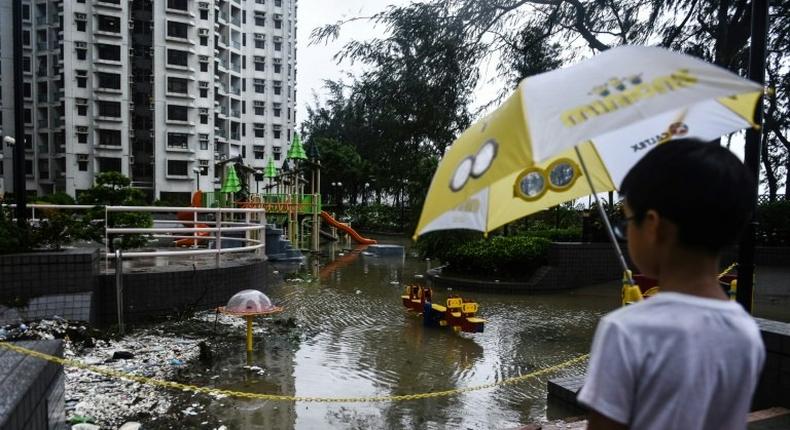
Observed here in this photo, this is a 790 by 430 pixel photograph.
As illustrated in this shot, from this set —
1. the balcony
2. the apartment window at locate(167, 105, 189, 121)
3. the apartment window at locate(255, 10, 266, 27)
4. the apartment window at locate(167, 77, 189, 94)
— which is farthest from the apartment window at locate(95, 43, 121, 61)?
the apartment window at locate(255, 10, 266, 27)

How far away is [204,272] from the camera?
8.09 metres

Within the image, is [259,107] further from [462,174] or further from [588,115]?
[588,115]

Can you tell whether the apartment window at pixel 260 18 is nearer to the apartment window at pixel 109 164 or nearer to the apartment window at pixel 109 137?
the apartment window at pixel 109 137

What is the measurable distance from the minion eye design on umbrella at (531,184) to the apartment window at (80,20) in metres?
48.1

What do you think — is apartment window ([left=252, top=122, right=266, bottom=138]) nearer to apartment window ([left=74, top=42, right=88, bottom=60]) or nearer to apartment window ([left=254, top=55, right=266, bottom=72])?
apartment window ([left=254, top=55, right=266, bottom=72])

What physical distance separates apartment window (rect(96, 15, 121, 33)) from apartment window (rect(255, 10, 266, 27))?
50.6ft

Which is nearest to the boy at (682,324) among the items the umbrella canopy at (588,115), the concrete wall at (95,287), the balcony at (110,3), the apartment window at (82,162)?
the umbrella canopy at (588,115)

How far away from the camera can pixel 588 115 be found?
5.55ft

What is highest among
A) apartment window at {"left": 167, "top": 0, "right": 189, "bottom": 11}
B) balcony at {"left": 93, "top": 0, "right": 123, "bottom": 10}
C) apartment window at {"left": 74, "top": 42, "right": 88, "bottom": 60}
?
apartment window at {"left": 167, "top": 0, "right": 189, "bottom": 11}

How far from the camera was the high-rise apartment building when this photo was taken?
41.4 meters

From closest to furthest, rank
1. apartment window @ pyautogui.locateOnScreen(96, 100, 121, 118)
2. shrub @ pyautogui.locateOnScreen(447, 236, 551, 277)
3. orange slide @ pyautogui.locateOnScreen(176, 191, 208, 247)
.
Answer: shrub @ pyautogui.locateOnScreen(447, 236, 551, 277)
orange slide @ pyautogui.locateOnScreen(176, 191, 208, 247)
apartment window @ pyautogui.locateOnScreen(96, 100, 121, 118)

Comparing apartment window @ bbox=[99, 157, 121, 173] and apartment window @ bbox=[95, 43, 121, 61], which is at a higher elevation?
apartment window @ bbox=[95, 43, 121, 61]

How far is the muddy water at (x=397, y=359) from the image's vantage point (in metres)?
4.54

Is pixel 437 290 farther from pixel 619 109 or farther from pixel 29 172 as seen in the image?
pixel 29 172
